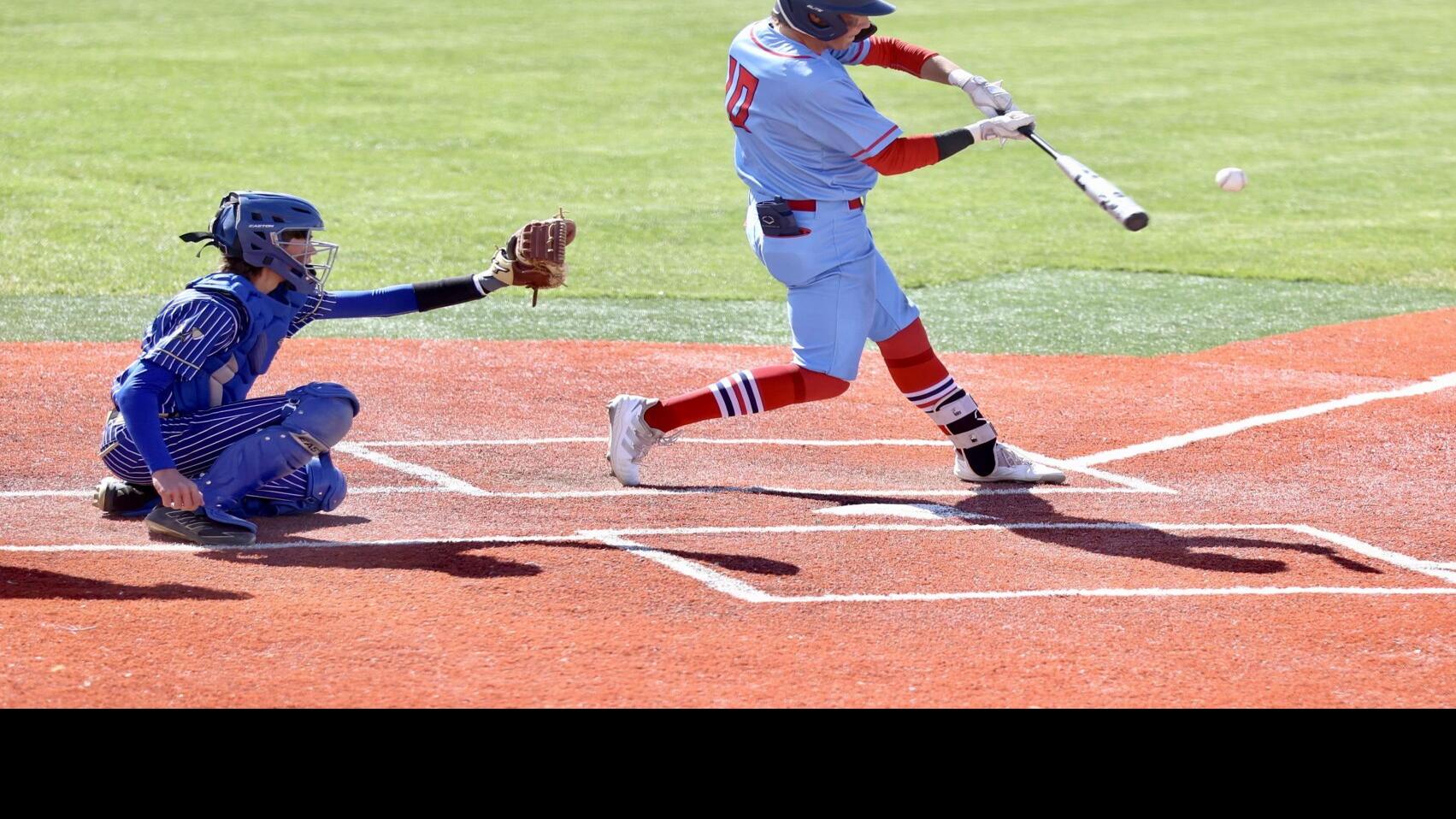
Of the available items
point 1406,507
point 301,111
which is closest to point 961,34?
point 301,111

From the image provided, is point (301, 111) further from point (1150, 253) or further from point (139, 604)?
point (139, 604)

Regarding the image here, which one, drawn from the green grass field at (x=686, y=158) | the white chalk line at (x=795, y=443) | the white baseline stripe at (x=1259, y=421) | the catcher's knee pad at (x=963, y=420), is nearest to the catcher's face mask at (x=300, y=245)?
the white chalk line at (x=795, y=443)

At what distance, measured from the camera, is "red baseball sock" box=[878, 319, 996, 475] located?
6.79 m

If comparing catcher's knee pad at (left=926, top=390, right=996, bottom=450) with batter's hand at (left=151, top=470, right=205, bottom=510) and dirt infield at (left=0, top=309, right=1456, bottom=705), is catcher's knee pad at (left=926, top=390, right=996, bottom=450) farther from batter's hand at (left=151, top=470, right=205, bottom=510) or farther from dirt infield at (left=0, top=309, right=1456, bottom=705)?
batter's hand at (left=151, top=470, right=205, bottom=510)

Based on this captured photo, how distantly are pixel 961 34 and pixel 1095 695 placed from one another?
21.1 m

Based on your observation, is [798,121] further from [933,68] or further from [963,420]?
[963,420]

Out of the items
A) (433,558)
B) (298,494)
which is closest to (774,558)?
(433,558)

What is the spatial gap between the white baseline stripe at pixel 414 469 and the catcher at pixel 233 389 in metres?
0.66

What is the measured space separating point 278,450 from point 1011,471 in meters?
2.97

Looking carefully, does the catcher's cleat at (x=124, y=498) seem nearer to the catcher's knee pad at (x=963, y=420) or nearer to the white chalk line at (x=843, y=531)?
the white chalk line at (x=843, y=531)

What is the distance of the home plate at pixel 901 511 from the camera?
6.41m

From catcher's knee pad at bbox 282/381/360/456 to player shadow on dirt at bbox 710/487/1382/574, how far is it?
1.54 m

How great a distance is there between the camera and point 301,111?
61.8 feet

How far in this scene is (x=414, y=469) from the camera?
22.9ft
